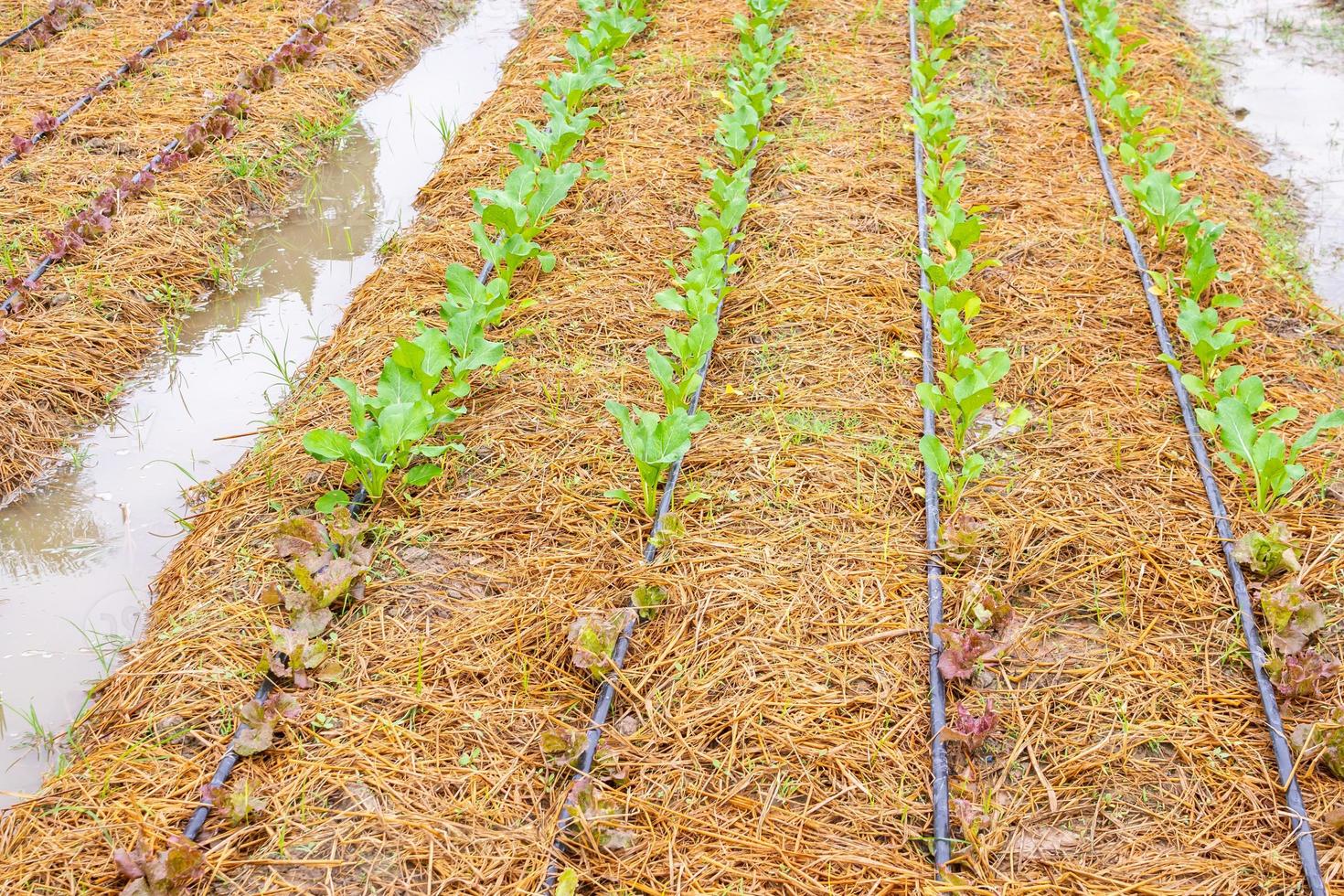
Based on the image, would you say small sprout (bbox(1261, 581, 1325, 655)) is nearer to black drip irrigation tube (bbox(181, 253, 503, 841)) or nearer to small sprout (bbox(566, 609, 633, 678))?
small sprout (bbox(566, 609, 633, 678))

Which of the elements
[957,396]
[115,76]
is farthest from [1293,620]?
[115,76]

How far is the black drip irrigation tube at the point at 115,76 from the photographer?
17.2 ft

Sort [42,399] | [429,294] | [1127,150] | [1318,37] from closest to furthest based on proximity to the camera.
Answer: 1. [42,399]
2. [429,294]
3. [1127,150]
4. [1318,37]

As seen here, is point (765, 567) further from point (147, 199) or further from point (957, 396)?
point (147, 199)

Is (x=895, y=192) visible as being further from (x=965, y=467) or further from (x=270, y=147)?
(x=270, y=147)

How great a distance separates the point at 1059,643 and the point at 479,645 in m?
1.61

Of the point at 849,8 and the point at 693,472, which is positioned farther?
the point at 849,8

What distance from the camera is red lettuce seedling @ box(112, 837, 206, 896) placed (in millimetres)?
2125

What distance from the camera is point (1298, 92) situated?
599 cm

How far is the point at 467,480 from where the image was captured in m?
3.34

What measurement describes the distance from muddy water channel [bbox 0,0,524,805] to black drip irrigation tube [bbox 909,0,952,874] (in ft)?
7.18

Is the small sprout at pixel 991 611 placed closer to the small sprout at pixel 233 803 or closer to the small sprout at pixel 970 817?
the small sprout at pixel 970 817

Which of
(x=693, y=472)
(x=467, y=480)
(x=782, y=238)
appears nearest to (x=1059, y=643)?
(x=693, y=472)

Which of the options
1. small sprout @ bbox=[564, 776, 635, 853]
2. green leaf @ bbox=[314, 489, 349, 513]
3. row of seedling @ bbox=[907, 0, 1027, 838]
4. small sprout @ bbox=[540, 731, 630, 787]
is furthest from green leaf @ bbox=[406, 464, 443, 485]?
row of seedling @ bbox=[907, 0, 1027, 838]
